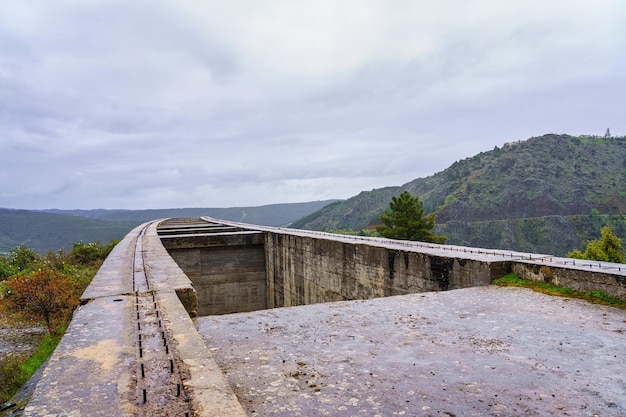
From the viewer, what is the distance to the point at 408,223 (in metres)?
30.9

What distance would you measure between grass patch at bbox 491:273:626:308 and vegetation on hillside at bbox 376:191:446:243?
23961 mm

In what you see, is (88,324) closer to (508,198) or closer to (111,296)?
(111,296)

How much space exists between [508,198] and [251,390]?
280 ft

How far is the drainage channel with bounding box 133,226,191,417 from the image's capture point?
2.28m

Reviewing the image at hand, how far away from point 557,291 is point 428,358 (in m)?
3.23

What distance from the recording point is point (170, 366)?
281 centimetres

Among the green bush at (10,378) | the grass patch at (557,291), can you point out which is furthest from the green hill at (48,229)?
the grass patch at (557,291)

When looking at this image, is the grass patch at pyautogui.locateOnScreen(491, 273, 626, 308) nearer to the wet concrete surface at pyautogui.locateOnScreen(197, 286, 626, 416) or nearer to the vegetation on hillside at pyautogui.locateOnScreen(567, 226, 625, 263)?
the wet concrete surface at pyautogui.locateOnScreen(197, 286, 626, 416)

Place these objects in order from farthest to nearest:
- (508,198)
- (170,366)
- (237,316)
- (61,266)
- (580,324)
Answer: (508,198)
(61,266)
(237,316)
(580,324)
(170,366)

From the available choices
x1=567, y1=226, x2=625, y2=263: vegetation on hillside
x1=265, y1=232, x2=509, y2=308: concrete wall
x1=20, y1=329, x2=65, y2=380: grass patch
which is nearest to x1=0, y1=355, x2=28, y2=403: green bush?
x1=20, y1=329, x2=65, y2=380: grass patch

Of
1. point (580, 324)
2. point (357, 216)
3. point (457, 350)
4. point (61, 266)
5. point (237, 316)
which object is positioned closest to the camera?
point (457, 350)

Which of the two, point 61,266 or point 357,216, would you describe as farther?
point 357,216

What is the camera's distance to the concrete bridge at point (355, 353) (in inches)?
102

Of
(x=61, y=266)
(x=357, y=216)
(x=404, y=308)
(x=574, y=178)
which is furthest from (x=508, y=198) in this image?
(x=404, y=308)
